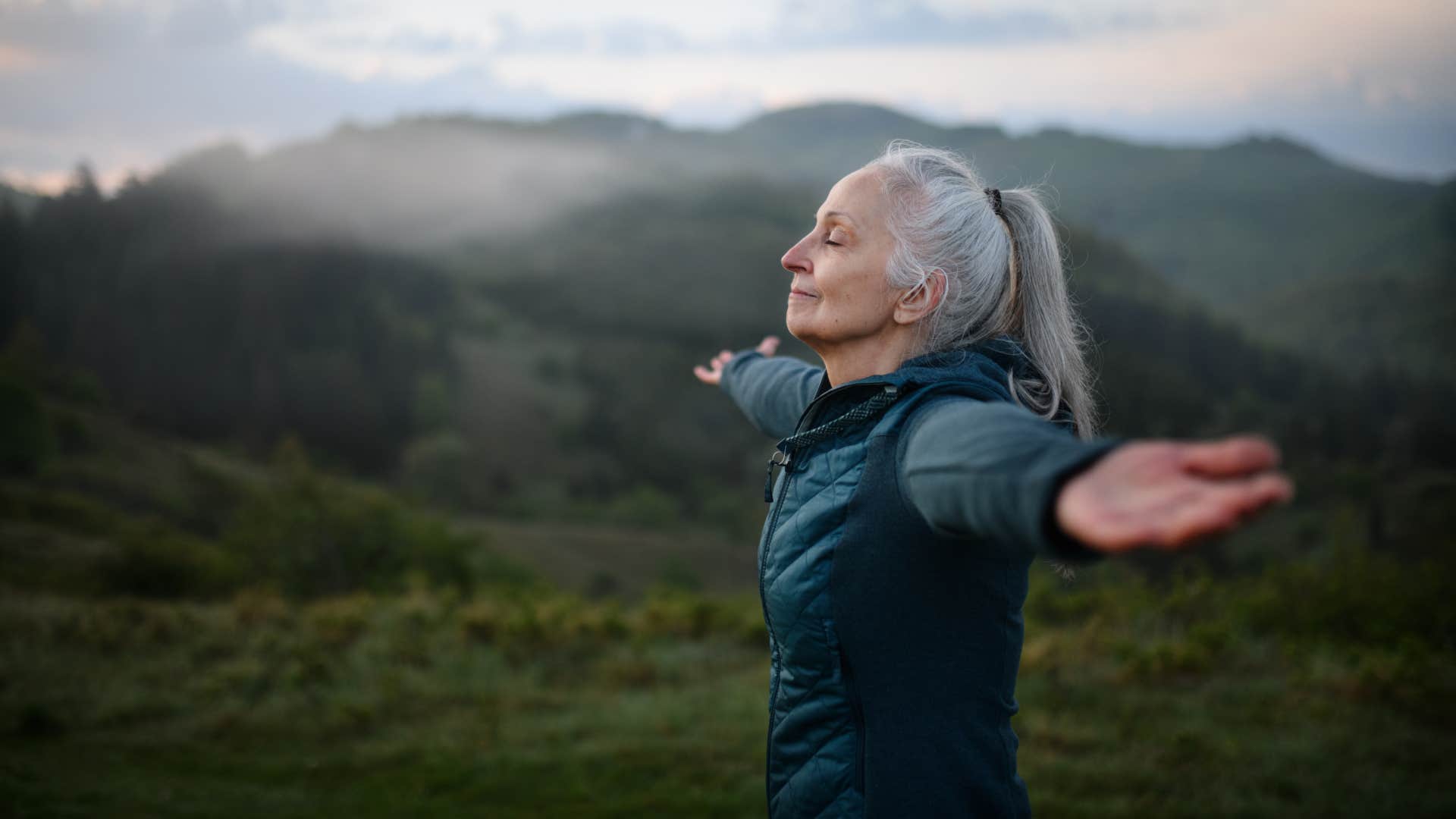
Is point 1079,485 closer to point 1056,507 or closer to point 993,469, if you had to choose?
point 1056,507

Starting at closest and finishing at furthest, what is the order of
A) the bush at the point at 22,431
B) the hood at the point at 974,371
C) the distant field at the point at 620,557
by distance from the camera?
1. the hood at the point at 974,371
2. the bush at the point at 22,431
3. the distant field at the point at 620,557

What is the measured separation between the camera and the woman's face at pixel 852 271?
2137 millimetres

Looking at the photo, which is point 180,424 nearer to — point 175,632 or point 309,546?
point 309,546

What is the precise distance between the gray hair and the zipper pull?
0.39m

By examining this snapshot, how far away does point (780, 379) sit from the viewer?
3.36 metres

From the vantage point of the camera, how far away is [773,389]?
11.0 ft

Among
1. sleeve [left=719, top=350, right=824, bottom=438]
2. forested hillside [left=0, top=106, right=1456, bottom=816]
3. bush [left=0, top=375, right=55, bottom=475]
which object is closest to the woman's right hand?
A: sleeve [left=719, top=350, right=824, bottom=438]

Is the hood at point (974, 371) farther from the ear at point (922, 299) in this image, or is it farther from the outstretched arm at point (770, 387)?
the outstretched arm at point (770, 387)

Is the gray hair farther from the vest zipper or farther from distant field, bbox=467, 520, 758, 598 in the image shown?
distant field, bbox=467, 520, 758, 598

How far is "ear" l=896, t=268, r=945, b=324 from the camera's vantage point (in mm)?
2111

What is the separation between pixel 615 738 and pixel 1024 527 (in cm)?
502

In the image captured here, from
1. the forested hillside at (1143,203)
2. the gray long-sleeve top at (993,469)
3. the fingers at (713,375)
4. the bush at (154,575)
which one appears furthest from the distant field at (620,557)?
the gray long-sleeve top at (993,469)

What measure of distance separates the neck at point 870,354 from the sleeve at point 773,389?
729 mm

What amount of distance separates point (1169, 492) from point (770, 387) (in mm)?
2162
